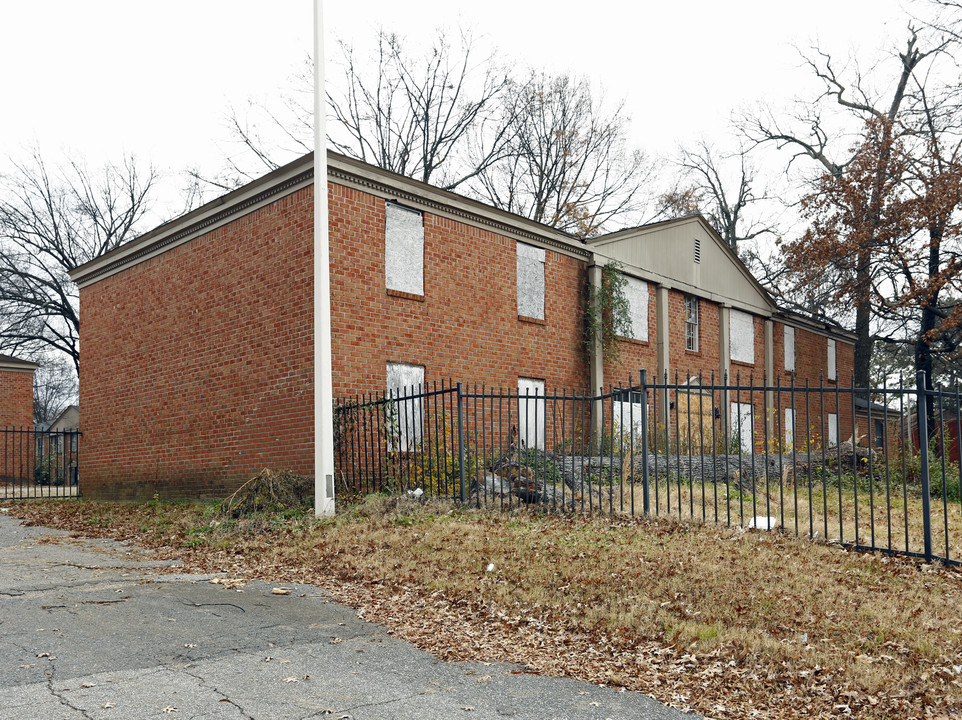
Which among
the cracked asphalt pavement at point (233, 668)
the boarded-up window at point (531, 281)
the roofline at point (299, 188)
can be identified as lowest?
the cracked asphalt pavement at point (233, 668)

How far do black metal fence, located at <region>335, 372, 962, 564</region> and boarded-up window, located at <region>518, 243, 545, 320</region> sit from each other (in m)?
2.08

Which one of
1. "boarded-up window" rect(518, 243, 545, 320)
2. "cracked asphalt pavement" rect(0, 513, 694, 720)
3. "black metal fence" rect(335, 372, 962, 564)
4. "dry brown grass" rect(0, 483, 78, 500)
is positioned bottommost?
"dry brown grass" rect(0, 483, 78, 500)

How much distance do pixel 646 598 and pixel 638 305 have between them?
14.0 meters

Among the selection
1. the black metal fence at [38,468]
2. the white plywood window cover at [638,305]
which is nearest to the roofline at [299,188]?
the white plywood window cover at [638,305]

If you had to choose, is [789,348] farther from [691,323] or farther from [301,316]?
[301,316]

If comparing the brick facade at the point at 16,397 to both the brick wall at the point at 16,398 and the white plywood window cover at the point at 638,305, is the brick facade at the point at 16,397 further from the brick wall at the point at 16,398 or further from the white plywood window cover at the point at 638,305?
the white plywood window cover at the point at 638,305

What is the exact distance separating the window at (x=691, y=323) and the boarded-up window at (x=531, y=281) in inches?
236

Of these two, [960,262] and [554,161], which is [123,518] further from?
[554,161]

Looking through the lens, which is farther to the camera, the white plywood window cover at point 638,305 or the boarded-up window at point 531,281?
the white plywood window cover at point 638,305

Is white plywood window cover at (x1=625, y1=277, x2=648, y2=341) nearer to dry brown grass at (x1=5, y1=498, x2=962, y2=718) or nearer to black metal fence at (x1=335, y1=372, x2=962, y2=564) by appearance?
black metal fence at (x1=335, y1=372, x2=962, y2=564)

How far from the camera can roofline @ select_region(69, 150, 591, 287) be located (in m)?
14.5

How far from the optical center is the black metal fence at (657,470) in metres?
9.77

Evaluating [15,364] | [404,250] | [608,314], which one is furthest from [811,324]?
[15,364]

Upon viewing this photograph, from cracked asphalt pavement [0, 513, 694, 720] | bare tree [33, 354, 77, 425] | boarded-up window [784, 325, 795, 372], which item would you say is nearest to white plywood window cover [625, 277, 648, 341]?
boarded-up window [784, 325, 795, 372]
